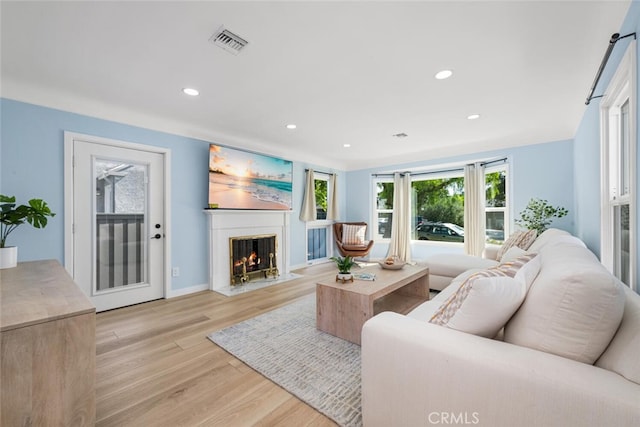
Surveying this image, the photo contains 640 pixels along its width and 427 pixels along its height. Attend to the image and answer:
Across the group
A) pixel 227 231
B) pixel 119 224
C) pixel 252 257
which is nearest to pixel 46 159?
pixel 119 224

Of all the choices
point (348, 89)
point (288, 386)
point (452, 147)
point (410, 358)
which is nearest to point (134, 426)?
point (288, 386)

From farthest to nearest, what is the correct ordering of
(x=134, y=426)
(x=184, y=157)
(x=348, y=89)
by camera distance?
(x=184, y=157) → (x=348, y=89) → (x=134, y=426)

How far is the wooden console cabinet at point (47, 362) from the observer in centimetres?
93

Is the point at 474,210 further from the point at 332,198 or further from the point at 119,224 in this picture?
the point at 119,224

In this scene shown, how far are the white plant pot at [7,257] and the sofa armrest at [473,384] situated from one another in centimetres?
254

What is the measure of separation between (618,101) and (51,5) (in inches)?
143

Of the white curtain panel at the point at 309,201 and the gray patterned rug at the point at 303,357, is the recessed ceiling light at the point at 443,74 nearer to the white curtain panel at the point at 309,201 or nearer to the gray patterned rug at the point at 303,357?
the gray patterned rug at the point at 303,357

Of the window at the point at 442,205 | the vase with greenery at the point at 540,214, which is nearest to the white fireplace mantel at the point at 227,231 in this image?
the window at the point at 442,205

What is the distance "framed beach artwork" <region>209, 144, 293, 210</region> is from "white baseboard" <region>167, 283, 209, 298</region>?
3.75 ft

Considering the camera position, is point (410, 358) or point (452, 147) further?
point (452, 147)

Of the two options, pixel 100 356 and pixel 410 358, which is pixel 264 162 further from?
pixel 410 358

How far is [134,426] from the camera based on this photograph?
138 cm

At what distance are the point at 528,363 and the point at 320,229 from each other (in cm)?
499

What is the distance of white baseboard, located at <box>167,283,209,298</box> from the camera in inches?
133
